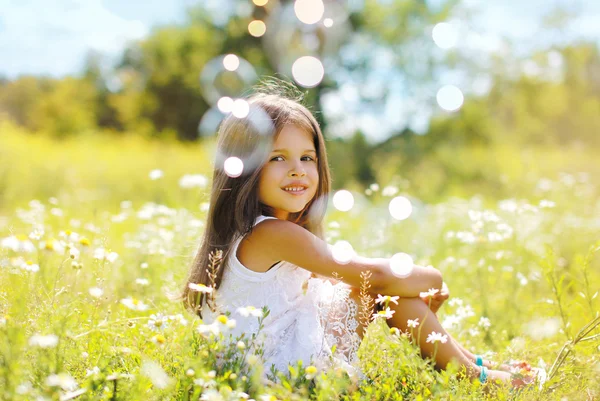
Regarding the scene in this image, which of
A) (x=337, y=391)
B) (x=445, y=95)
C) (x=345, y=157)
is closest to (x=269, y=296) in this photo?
(x=337, y=391)

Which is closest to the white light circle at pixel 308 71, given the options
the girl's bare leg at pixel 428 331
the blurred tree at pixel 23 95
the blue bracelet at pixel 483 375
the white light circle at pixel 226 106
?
the white light circle at pixel 226 106

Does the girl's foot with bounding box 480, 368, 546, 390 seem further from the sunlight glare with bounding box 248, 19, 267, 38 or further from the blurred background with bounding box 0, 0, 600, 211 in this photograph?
the sunlight glare with bounding box 248, 19, 267, 38

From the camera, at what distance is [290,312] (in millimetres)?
2160

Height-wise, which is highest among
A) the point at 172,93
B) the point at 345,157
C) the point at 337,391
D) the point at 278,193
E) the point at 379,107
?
the point at 278,193

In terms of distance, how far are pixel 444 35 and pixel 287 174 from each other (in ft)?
45.9

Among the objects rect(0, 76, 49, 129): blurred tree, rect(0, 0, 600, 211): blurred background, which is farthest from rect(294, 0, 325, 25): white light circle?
rect(0, 76, 49, 129): blurred tree

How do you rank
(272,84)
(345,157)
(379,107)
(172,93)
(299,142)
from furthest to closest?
(172,93) → (379,107) → (345,157) → (272,84) → (299,142)

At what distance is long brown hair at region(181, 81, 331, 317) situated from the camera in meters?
2.23

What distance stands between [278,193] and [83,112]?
2885cm

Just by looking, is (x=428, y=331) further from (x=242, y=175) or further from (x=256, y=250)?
(x=242, y=175)

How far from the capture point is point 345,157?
14.4 metres

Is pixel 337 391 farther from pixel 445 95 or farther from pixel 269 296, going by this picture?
pixel 445 95

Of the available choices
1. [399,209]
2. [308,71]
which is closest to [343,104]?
[308,71]

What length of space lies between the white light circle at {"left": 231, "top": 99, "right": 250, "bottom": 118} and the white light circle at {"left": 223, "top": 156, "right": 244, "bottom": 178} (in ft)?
0.60
